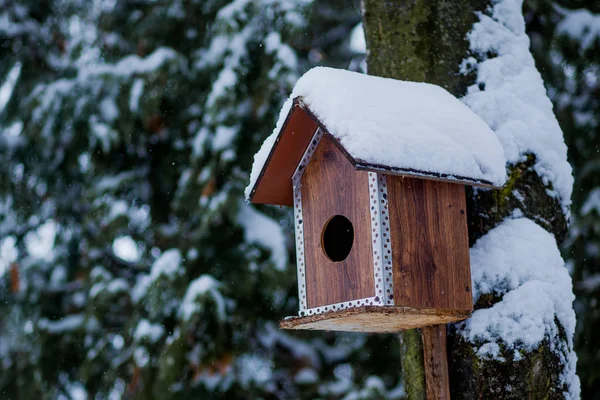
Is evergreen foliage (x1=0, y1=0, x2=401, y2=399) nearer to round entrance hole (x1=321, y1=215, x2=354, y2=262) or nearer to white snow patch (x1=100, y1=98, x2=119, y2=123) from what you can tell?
white snow patch (x1=100, y1=98, x2=119, y2=123)

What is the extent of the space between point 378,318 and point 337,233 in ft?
1.54

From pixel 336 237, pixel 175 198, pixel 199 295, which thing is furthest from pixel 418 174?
pixel 175 198

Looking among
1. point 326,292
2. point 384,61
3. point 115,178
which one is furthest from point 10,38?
point 326,292

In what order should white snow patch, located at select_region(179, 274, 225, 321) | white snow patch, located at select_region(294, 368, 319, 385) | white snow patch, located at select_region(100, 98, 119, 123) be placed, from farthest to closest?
1. white snow patch, located at select_region(100, 98, 119, 123)
2. white snow patch, located at select_region(294, 368, 319, 385)
3. white snow patch, located at select_region(179, 274, 225, 321)

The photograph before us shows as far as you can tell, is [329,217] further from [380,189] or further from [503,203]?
[503,203]

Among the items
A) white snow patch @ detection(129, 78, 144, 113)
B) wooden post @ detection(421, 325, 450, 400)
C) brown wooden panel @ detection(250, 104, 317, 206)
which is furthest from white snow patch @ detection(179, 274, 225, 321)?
wooden post @ detection(421, 325, 450, 400)

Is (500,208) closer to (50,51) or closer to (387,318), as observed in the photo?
(387,318)

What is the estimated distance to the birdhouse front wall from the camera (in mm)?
2316

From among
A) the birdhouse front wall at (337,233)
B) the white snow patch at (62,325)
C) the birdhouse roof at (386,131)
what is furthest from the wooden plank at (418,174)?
the white snow patch at (62,325)

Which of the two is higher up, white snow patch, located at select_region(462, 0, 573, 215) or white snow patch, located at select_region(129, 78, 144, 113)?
white snow patch, located at select_region(129, 78, 144, 113)

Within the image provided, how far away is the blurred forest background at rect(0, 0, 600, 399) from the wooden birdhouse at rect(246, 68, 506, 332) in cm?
239

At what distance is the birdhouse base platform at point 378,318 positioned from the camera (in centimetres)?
226

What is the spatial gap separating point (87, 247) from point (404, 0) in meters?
3.93

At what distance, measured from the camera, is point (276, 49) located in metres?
5.21
